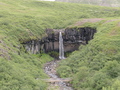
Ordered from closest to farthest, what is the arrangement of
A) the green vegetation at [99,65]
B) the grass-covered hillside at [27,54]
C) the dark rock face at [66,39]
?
the grass-covered hillside at [27,54]
the green vegetation at [99,65]
the dark rock face at [66,39]

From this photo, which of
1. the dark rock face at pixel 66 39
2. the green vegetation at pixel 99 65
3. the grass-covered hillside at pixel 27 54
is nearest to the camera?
the grass-covered hillside at pixel 27 54

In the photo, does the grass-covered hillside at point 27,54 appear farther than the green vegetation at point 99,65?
No

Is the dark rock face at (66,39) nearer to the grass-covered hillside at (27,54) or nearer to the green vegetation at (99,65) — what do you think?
the grass-covered hillside at (27,54)

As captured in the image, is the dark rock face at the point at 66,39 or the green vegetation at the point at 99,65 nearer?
the green vegetation at the point at 99,65

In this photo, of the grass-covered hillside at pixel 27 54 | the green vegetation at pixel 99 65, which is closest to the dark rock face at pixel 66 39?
the grass-covered hillside at pixel 27 54

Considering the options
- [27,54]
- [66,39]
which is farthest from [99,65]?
[66,39]

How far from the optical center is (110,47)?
3528cm

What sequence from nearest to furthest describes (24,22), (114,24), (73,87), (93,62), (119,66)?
(119,66)
(73,87)
(93,62)
(114,24)
(24,22)

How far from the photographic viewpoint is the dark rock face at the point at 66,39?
54.1 m

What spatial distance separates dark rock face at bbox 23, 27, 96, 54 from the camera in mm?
54053

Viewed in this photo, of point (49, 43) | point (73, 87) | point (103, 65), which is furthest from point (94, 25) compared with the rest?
point (73, 87)

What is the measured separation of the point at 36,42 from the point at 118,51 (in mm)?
25715

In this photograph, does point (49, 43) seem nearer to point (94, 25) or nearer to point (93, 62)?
point (94, 25)

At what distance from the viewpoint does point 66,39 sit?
57406 mm
